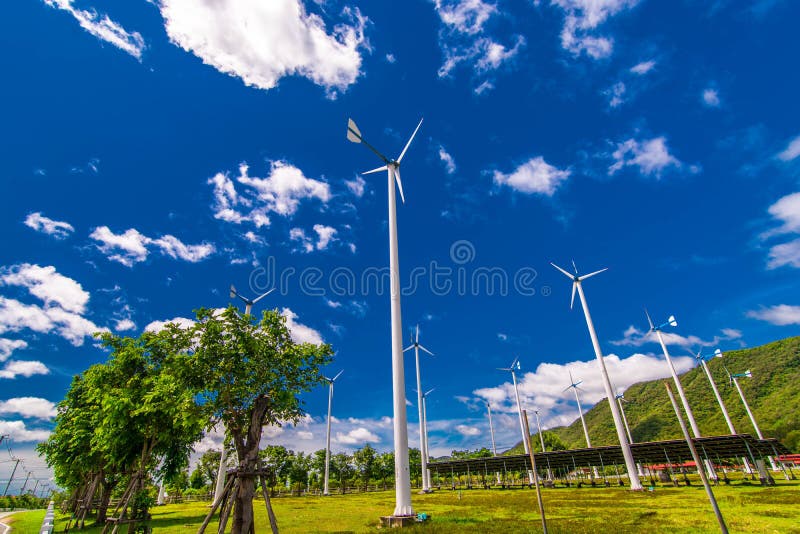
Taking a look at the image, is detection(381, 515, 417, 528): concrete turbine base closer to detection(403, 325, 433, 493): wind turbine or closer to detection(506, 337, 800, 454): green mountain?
detection(403, 325, 433, 493): wind turbine

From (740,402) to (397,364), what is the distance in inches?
6307

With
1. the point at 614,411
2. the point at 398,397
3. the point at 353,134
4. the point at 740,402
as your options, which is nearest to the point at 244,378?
the point at 398,397

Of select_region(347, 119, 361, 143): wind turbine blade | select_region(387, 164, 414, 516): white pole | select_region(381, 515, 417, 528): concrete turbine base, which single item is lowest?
select_region(381, 515, 417, 528): concrete turbine base

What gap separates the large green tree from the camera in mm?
18297

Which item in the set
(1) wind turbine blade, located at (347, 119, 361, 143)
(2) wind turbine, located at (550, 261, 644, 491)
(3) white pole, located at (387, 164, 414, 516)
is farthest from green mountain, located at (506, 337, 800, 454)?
(1) wind turbine blade, located at (347, 119, 361, 143)

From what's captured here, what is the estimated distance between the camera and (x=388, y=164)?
116 ft

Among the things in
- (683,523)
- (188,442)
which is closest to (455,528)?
(683,523)

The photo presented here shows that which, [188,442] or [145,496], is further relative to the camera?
[188,442]

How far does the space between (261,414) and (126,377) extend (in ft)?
75.0

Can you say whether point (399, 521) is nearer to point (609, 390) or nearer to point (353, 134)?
point (353, 134)

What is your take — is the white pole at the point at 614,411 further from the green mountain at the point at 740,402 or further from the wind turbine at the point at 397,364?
the green mountain at the point at 740,402

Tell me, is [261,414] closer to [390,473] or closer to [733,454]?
[733,454]

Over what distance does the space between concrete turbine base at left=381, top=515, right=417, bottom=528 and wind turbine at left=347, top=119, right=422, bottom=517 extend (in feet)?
0.98

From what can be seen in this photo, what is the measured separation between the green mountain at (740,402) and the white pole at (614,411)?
3406 inches
